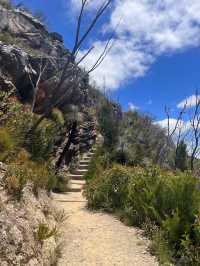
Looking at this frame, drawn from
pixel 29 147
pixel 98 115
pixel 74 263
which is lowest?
pixel 74 263

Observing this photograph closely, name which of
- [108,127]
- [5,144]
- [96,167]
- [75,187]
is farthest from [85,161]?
[5,144]

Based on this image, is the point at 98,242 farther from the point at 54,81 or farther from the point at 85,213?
the point at 54,81

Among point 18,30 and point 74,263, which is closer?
point 74,263

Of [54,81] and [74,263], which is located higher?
[54,81]

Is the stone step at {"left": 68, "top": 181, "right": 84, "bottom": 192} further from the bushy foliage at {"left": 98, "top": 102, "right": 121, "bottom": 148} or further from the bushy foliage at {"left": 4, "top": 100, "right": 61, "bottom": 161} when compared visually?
the bushy foliage at {"left": 98, "top": 102, "right": 121, "bottom": 148}

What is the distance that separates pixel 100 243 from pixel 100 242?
6 cm

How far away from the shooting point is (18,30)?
26.9 m

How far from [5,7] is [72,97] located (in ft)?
30.9

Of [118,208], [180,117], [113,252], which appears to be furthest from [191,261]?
[180,117]

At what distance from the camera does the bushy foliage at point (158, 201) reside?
279 inches

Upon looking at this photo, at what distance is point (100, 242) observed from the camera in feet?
23.5

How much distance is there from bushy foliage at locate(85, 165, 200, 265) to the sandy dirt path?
43cm

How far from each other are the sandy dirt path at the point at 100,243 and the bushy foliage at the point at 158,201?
1.40 ft

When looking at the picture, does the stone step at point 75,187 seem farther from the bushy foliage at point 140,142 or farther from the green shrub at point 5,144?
the bushy foliage at point 140,142
